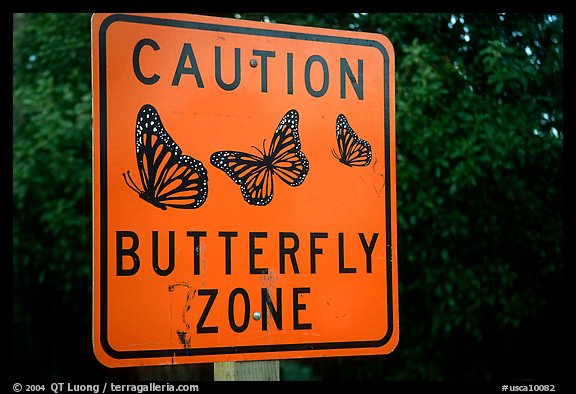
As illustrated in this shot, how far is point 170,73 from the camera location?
2.15m

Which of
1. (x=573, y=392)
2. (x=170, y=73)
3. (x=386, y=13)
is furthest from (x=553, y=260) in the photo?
(x=170, y=73)

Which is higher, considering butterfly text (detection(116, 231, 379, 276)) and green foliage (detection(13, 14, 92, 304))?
green foliage (detection(13, 14, 92, 304))

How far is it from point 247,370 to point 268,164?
590 mm

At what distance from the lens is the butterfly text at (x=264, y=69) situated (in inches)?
84.1

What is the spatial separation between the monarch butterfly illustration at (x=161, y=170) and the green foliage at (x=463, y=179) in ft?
9.77

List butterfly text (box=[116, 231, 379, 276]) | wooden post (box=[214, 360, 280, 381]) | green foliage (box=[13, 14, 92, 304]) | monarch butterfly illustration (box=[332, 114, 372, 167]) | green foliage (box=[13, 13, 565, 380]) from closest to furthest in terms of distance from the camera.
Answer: butterfly text (box=[116, 231, 379, 276]) → wooden post (box=[214, 360, 280, 381]) → monarch butterfly illustration (box=[332, 114, 372, 167]) → green foliage (box=[13, 13, 565, 380]) → green foliage (box=[13, 14, 92, 304])

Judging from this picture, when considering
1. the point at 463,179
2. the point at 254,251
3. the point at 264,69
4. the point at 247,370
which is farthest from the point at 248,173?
the point at 463,179

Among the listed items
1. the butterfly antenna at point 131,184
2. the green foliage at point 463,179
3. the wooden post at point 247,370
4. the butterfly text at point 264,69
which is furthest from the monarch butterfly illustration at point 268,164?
the green foliage at point 463,179

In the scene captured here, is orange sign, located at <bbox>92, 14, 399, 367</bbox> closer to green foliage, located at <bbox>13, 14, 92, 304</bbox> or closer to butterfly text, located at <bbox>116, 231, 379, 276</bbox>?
butterfly text, located at <bbox>116, 231, 379, 276</bbox>

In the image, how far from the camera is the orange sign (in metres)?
2.05

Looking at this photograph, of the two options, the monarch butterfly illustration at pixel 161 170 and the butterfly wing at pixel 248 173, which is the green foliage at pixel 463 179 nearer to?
the butterfly wing at pixel 248 173

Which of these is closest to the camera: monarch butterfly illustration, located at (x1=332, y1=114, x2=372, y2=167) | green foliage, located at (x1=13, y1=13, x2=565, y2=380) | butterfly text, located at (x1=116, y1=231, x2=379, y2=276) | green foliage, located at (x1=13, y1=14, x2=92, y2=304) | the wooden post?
butterfly text, located at (x1=116, y1=231, x2=379, y2=276)

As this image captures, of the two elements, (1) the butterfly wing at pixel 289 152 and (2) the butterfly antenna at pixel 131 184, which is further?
(1) the butterfly wing at pixel 289 152

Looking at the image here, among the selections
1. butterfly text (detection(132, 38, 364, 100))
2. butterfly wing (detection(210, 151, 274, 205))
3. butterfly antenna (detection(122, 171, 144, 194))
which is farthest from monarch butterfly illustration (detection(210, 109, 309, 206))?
butterfly antenna (detection(122, 171, 144, 194))
